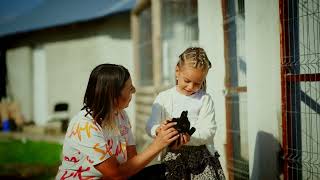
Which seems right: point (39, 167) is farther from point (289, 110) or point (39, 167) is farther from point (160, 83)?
point (289, 110)

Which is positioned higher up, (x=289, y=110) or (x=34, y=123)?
(x=289, y=110)

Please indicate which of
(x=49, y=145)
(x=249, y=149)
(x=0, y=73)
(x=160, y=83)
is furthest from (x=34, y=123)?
(x=249, y=149)

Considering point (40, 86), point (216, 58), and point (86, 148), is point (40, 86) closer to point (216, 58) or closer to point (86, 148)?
point (216, 58)

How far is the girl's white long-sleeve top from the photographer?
2434mm

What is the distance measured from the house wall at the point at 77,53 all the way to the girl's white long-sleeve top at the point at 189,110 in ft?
22.9

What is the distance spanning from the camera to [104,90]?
2.13 meters

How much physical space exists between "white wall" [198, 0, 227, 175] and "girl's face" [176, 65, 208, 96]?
1184 mm

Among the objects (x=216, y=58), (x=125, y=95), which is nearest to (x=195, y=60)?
(x=125, y=95)

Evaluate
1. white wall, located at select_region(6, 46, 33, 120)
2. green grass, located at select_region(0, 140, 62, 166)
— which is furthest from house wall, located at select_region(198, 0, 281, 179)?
white wall, located at select_region(6, 46, 33, 120)

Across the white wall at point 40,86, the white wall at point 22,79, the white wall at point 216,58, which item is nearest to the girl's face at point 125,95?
the white wall at point 216,58

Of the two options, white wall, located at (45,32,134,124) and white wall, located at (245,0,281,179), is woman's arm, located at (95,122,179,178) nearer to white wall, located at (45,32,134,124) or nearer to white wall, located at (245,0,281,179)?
white wall, located at (245,0,281,179)

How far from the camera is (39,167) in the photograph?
6066mm

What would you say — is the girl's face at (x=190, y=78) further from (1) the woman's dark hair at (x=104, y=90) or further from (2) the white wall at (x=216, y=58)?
(2) the white wall at (x=216, y=58)

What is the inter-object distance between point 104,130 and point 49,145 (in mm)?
6510
